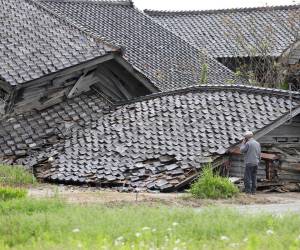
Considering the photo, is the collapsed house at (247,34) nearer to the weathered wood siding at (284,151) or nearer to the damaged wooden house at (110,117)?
A: the damaged wooden house at (110,117)

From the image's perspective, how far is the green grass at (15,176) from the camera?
13750mm

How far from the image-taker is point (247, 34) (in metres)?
32.0

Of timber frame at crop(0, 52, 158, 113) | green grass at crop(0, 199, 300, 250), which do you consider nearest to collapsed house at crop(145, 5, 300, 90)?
timber frame at crop(0, 52, 158, 113)

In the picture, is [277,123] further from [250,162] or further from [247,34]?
[247,34]

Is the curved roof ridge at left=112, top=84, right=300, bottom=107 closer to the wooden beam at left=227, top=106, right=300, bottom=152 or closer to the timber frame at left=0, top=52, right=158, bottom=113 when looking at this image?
the wooden beam at left=227, top=106, right=300, bottom=152

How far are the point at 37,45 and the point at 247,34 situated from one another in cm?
1537

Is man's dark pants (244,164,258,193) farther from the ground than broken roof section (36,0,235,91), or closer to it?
closer to it

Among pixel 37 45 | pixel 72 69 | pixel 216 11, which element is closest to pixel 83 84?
pixel 72 69

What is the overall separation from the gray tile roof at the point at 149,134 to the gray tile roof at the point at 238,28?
39.3ft

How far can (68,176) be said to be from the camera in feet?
49.5

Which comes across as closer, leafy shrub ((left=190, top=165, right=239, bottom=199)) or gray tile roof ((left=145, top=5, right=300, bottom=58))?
leafy shrub ((left=190, top=165, right=239, bottom=199))

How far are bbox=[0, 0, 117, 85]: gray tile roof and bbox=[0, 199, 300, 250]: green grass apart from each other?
9255 millimetres

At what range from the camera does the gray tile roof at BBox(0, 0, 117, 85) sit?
1792cm

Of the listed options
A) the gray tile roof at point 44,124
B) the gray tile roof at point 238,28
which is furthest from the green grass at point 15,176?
the gray tile roof at point 238,28
